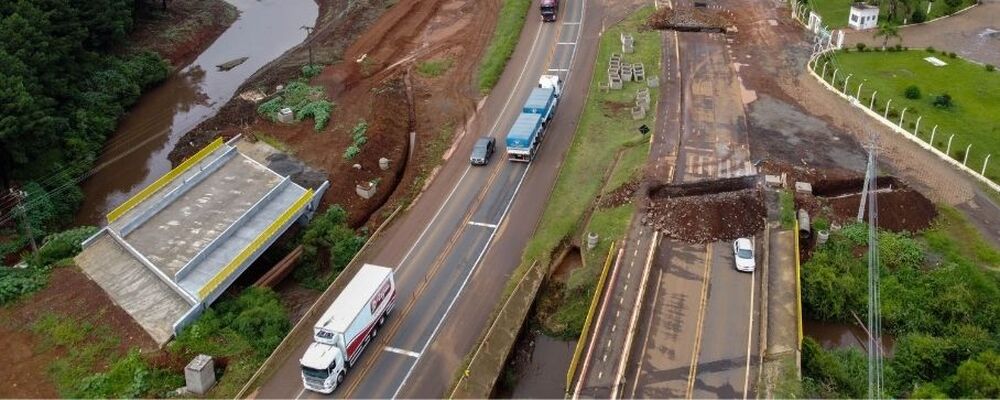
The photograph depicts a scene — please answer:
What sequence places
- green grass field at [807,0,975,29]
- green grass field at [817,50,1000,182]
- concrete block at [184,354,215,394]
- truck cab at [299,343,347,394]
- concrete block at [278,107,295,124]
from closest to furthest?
truck cab at [299,343,347,394]
concrete block at [184,354,215,394]
green grass field at [817,50,1000,182]
concrete block at [278,107,295,124]
green grass field at [807,0,975,29]

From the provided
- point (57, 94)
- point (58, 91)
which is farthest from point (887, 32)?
point (57, 94)

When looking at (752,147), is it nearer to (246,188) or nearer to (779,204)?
(779,204)

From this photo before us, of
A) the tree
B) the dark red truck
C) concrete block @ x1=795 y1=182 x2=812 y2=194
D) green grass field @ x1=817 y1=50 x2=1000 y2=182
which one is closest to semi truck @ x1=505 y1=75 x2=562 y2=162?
concrete block @ x1=795 y1=182 x2=812 y2=194

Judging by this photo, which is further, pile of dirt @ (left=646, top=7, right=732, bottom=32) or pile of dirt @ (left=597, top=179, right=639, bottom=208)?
pile of dirt @ (left=646, top=7, right=732, bottom=32)

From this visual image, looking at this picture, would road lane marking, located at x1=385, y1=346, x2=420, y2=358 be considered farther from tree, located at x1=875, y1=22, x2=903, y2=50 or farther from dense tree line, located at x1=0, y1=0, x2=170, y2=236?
tree, located at x1=875, y1=22, x2=903, y2=50

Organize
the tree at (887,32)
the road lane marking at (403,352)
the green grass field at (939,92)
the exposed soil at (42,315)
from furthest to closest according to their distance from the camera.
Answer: the tree at (887,32) → the green grass field at (939,92) → the road lane marking at (403,352) → the exposed soil at (42,315)

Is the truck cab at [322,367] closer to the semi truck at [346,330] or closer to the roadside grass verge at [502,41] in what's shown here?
the semi truck at [346,330]

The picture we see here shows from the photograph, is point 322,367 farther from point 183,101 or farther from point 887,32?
point 887,32

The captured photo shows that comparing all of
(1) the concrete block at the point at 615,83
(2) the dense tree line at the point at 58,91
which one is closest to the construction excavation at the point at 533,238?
(1) the concrete block at the point at 615,83
